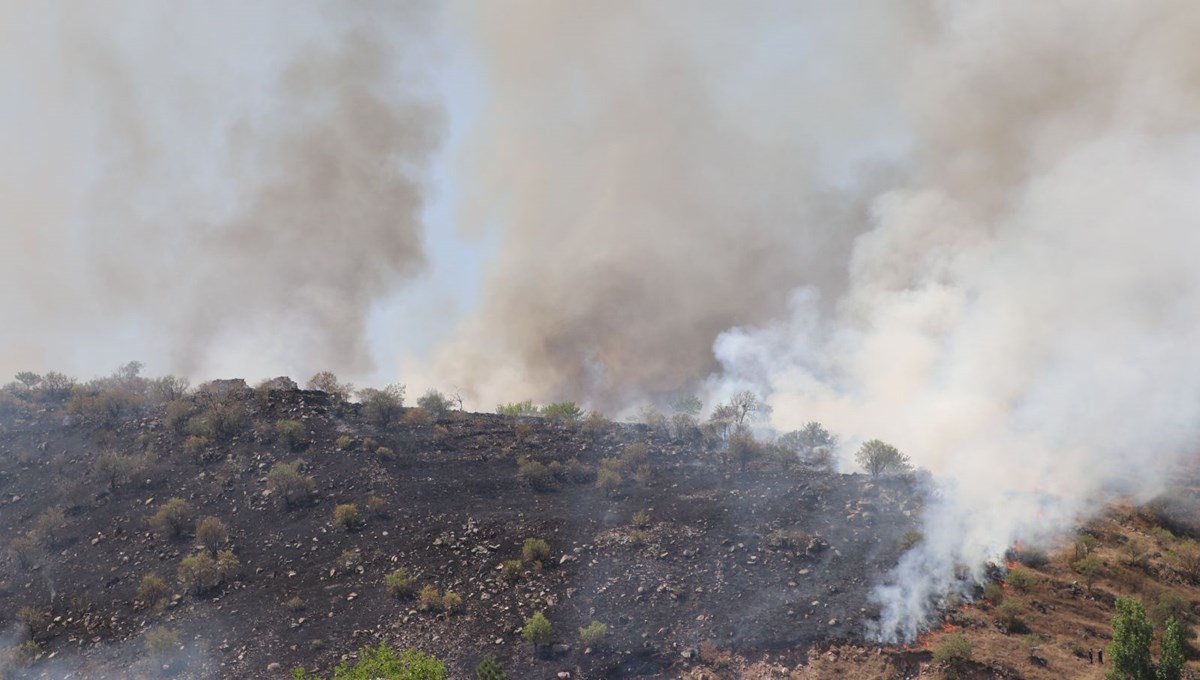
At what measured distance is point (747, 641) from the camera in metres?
31.7

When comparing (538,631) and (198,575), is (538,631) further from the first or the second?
(198,575)

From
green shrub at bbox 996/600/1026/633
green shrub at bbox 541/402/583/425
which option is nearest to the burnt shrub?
green shrub at bbox 541/402/583/425

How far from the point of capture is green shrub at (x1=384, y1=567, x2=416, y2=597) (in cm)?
3503

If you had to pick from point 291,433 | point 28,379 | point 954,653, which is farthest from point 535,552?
point 28,379

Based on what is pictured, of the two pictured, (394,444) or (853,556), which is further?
(394,444)

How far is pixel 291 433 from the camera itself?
4803 centimetres

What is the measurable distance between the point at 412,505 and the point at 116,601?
575 inches

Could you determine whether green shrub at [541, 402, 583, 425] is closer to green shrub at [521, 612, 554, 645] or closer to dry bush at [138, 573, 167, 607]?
green shrub at [521, 612, 554, 645]

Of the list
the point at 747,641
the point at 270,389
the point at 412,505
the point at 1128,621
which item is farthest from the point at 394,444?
the point at 1128,621

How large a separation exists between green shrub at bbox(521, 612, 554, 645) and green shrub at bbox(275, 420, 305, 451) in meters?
23.6

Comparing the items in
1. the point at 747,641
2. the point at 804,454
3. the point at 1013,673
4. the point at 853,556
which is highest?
the point at 804,454

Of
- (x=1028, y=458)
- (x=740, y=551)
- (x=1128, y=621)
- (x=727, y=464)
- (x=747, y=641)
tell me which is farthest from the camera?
(x=727, y=464)

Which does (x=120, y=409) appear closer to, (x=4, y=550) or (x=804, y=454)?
(x=4, y=550)

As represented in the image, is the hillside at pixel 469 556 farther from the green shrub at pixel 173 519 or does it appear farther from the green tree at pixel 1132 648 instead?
the green tree at pixel 1132 648
